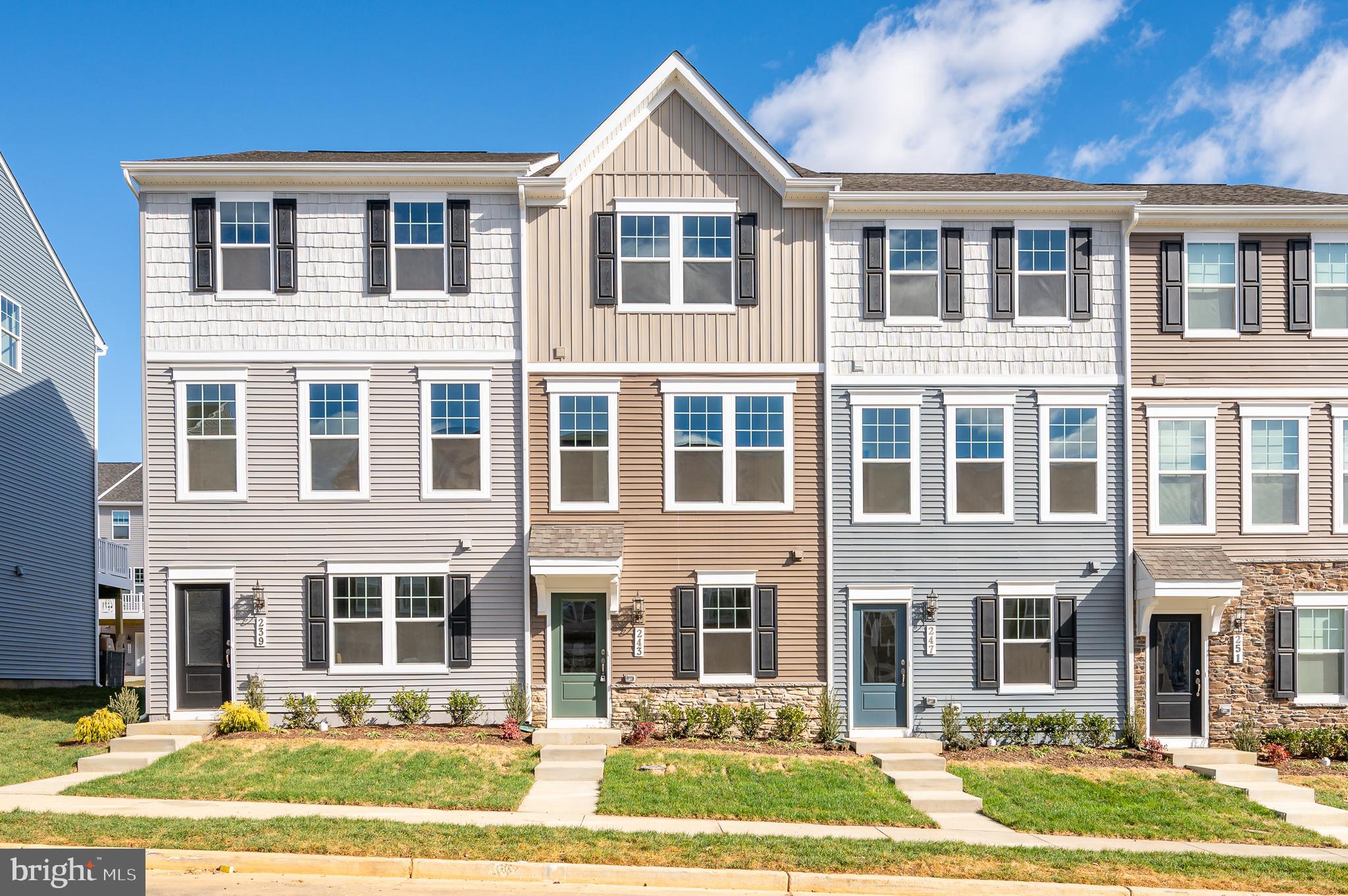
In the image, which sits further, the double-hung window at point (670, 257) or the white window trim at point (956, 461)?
the white window trim at point (956, 461)

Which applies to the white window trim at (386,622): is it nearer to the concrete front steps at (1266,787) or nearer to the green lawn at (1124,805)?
the green lawn at (1124,805)

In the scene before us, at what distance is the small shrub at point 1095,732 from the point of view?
1578cm

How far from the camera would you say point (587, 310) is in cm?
1609

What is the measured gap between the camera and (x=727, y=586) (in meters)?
16.0

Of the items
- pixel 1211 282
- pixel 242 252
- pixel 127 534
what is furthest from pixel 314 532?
pixel 127 534

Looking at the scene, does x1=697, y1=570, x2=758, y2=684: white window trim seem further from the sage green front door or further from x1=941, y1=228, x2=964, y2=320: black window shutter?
x1=941, y1=228, x2=964, y2=320: black window shutter

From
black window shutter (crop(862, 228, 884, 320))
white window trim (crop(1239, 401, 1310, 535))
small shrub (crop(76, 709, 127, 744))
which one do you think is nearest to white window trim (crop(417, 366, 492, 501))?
small shrub (crop(76, 709, 127, 744))

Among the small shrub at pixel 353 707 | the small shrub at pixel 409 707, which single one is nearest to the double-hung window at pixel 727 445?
the small shrub at pixel 409 707

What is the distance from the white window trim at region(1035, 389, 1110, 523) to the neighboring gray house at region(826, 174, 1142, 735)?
0.02 metres

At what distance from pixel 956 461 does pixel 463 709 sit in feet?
28.8

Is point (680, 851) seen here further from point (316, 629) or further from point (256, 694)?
point (256, 694)

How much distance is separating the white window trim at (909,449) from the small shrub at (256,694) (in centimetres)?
965

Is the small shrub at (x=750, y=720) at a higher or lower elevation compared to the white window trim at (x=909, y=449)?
lower

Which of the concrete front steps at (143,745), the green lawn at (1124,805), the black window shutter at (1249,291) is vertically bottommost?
the green lawn at (1124,805)
